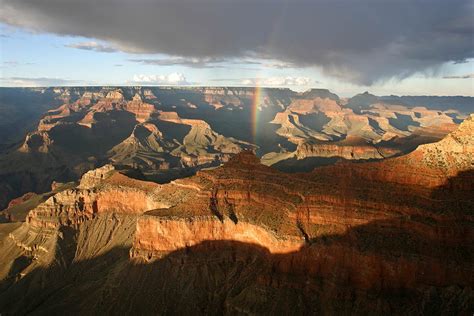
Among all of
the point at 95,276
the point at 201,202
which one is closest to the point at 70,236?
the point at 95,276

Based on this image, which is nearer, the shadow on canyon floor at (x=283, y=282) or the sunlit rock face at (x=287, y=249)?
the shadow on canyon floor at (x=283, y=282)

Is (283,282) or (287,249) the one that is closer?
(283,282)

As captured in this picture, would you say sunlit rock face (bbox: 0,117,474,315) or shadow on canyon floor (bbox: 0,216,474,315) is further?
sunlit rock face (bbox: 0,117,474,315)

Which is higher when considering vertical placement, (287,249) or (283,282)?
(287,249)

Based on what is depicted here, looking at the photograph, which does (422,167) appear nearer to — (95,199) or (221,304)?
(221,304)
